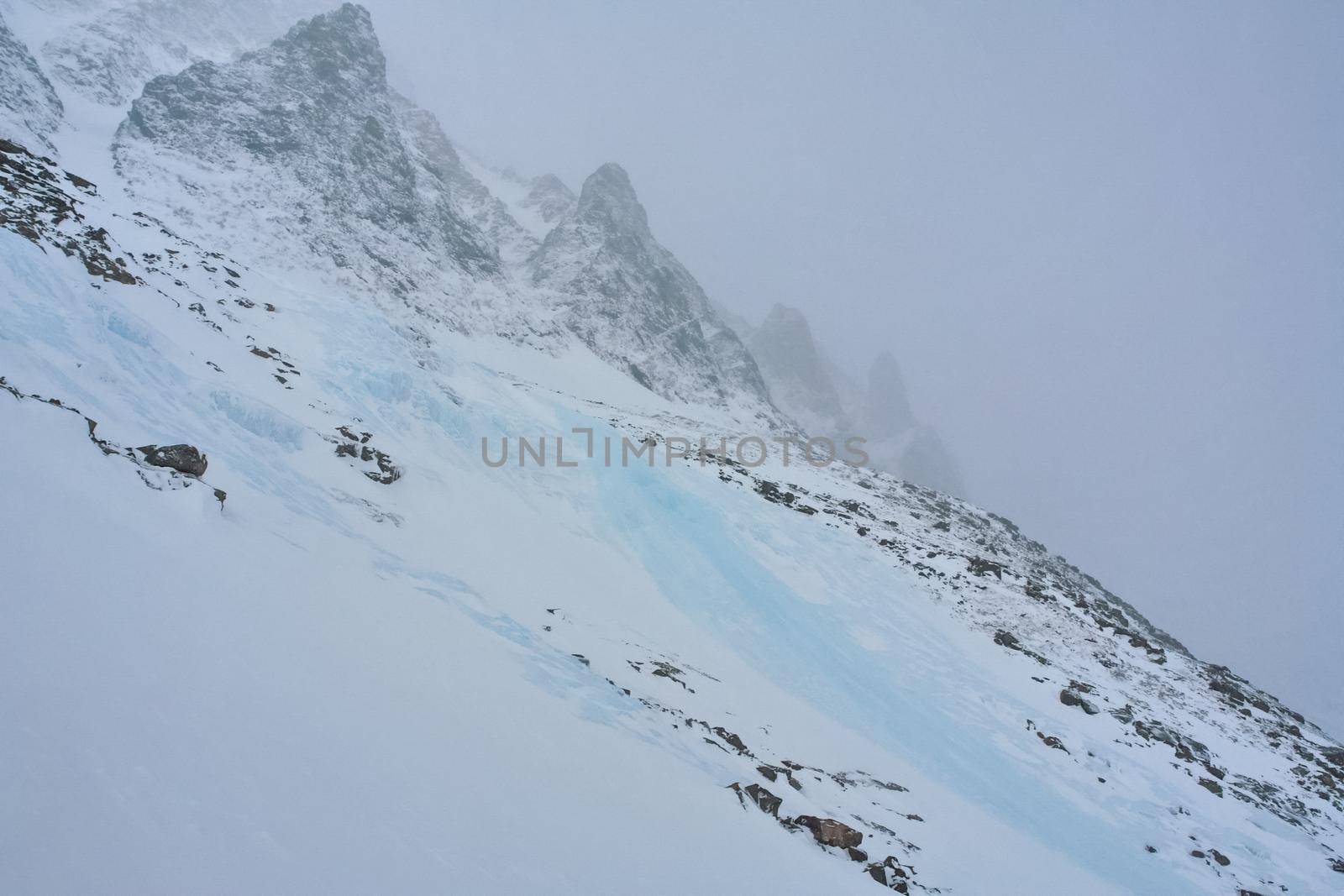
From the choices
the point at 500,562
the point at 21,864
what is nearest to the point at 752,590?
the point at 500,562

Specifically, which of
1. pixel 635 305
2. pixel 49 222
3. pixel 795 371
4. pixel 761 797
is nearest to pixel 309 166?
pixel 635 305

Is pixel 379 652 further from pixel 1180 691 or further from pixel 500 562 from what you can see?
pixel 1180 691

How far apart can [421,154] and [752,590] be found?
250 ft

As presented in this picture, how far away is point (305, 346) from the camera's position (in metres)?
21.7

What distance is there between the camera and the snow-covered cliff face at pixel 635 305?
232 feet

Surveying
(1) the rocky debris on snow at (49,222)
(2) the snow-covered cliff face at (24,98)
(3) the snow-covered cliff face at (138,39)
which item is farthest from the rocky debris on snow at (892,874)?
(3) the snow-covered cliff face at (138,39)

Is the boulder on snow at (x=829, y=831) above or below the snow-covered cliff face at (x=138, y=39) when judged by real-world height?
below

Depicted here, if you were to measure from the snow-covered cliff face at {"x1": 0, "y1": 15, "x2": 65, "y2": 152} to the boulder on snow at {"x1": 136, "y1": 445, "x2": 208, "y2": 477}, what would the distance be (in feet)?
165

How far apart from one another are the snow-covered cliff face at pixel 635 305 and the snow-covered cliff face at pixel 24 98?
143ft

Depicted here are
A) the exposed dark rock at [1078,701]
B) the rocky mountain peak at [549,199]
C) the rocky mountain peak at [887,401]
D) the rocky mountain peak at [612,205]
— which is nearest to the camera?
the exposed dark rock at [1078,701]

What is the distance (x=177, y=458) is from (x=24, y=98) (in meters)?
60.1

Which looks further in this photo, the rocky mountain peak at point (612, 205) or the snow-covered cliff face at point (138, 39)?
the rocky mountain peak at point (612, 205)

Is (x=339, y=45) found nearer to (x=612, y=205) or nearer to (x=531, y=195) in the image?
(x=612, y=205)

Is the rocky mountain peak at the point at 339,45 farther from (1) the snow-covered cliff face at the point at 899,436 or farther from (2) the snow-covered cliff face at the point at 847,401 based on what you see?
(1) the snow-covered cliff face at the point at 899,436
